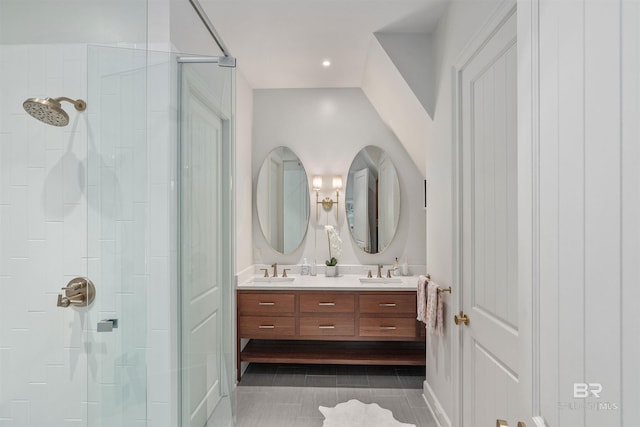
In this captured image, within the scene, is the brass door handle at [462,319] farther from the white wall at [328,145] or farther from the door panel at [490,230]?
the white wall at [328,145]

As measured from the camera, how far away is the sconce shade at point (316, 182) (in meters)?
3.78

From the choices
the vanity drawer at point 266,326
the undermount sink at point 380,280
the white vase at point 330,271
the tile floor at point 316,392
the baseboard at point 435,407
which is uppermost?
the white vase at point 330,271

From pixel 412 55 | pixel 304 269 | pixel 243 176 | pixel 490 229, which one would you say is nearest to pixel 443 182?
pixel 490 229

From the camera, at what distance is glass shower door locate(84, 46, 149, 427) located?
4.05 ft

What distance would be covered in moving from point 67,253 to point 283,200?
2355 millimetres

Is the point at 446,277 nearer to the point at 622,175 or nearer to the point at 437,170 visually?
the point at 437,170

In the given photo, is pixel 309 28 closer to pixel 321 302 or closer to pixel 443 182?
pixel 443 182

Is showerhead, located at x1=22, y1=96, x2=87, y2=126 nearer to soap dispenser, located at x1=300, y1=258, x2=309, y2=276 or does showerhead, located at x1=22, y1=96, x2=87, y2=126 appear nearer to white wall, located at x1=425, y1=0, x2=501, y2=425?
white wall, located at x1=425, y1=0, x2=501, y2=425

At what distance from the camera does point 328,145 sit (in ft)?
12.4

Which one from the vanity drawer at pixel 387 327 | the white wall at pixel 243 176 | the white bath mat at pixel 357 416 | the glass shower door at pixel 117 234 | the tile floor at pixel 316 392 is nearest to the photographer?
the glass shower door at pixel 117 234

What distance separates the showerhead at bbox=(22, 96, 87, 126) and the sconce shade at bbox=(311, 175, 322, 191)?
2.61m

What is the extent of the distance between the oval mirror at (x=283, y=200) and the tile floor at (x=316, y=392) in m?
1.18

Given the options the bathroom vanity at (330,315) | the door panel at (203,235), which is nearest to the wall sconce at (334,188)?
the bathroom vanity at (330,315)

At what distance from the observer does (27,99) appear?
1227 mm
